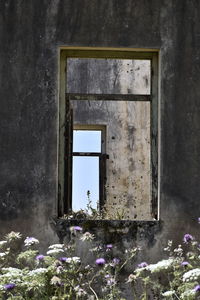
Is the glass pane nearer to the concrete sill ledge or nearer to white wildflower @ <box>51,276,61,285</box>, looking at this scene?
the concrete sill ledge

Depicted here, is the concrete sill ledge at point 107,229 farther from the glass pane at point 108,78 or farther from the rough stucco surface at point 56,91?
the glass pane at point 108,78

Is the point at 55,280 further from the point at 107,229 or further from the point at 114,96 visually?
the point at 114,96

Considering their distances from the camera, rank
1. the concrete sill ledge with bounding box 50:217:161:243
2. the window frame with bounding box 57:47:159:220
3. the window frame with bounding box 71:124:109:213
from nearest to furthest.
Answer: the concrete sill ledge with bounding box 50:217:161:243 → the window frame with bounding box 57:47:159:220 → the window frame with bounding box 71:124:109:213

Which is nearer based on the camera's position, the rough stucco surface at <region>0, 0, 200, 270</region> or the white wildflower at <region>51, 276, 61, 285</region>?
the white wildflower at <region>51, 276, 61, 285</region>

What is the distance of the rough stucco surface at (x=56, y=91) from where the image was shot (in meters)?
8.33

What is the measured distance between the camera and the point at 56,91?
334 inches

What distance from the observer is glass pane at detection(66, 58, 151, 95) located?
17000mm

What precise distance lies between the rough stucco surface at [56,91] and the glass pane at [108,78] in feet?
27.3

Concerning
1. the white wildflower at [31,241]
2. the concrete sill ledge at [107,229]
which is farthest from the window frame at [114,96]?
the white wildflower at [31,241]

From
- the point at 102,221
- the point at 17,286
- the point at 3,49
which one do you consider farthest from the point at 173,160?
the point at 17,286

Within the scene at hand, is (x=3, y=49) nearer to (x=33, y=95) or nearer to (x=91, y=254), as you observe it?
(x=33, y=95)

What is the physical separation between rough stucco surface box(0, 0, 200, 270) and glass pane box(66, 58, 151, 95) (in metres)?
8.32

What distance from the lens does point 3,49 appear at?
855 centimetres

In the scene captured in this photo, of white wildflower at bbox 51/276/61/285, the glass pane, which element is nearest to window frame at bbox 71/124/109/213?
the glass pane
